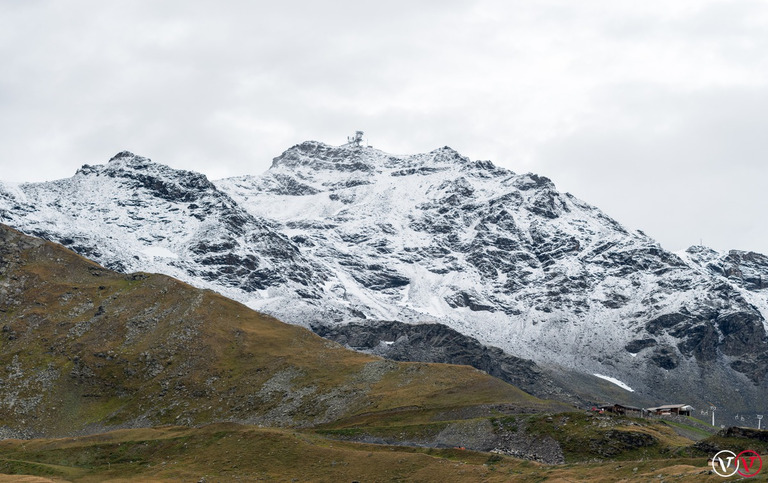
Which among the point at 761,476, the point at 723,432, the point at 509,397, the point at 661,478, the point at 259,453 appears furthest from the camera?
the point at 509,397

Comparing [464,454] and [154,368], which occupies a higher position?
[154,368]

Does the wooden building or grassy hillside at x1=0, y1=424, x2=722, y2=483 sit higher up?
the wooden building

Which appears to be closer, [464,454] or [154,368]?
[464,454]

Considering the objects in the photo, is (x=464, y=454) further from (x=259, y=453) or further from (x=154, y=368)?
(x=154, y=368)

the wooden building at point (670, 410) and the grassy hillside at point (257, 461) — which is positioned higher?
the wooden building at point (670, 410)

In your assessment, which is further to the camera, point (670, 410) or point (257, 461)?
point (670, 410)

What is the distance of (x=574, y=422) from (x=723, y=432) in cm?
3084

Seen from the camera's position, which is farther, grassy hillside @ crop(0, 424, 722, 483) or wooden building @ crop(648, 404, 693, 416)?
wooden building @ crop(648, 404, 693, 416)

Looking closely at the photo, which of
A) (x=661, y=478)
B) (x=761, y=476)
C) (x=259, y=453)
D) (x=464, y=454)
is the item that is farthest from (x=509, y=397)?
(x=761, y=476)

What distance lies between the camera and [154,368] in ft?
655

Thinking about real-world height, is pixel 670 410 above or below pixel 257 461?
above

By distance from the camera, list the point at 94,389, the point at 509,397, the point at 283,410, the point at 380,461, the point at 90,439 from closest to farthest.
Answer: the point at 380,461
the point at 90,439
the point at 509,397
the point at 283,410
the point at 94,389

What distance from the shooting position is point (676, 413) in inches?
7382

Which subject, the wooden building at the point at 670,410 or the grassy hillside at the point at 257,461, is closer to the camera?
the grassy hillside at the point at 257,461
